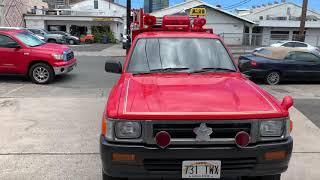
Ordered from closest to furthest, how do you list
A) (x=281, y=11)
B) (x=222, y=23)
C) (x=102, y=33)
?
(x=102, y=33) → (x=222, y=23) → (x=281, y=11)

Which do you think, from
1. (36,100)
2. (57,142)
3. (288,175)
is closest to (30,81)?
(36,100)

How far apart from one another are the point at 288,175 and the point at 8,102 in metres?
6.52

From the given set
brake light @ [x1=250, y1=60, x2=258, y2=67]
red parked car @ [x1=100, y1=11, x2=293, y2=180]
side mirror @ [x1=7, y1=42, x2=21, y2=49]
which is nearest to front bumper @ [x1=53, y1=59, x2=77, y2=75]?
side mirror @ [x1=7, y1=42, x2=21, y2=49]

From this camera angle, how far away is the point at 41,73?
1241cm

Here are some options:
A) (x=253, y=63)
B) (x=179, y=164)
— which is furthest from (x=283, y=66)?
(x=179, y=164)

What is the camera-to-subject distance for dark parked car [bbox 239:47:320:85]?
13531 millimetres

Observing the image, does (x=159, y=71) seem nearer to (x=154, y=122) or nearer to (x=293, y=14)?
(x=154, y=122)

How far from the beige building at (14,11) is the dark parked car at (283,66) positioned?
3541 cm

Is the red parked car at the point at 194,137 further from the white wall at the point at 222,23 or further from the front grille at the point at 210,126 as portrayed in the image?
the white wall at the point at 222,23

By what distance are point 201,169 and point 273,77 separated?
1056cm

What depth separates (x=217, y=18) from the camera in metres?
50.1

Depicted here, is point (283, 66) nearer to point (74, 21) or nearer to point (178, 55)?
point (178, 55)

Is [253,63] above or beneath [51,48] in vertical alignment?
beneath

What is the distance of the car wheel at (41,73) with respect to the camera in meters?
12.4
